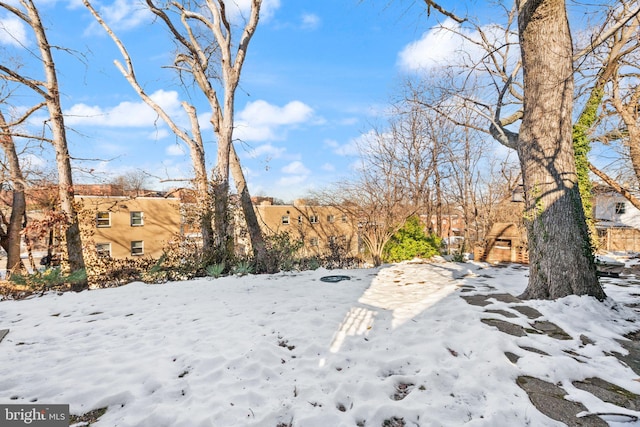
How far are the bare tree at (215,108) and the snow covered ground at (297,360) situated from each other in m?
3.04

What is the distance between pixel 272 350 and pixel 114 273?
5794 millimetres

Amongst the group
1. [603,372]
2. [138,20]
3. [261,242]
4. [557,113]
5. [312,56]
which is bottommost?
[603,372]

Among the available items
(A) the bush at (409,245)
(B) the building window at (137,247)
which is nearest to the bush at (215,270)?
(A) the bush at (409,245)

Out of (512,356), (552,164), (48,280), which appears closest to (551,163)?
(552,164)

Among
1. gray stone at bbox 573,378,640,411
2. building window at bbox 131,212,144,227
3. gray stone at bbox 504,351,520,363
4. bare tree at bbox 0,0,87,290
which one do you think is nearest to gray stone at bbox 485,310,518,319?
gray stone at bbox 504,351,520,363

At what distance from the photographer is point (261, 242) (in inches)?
298

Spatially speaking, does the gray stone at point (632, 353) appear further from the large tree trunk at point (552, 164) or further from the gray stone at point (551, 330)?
the large tree trunk at point (552, 164)

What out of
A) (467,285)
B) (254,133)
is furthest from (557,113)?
(254,133)

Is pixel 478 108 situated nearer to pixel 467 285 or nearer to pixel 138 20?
pixel 467 285

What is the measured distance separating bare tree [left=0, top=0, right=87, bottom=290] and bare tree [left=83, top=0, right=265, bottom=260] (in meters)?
1.52

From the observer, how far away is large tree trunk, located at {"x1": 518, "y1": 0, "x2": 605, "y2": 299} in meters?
3.70

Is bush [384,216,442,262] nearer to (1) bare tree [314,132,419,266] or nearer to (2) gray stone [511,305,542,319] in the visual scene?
(1) bare tree [314,132,419,266]

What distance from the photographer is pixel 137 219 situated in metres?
20.2

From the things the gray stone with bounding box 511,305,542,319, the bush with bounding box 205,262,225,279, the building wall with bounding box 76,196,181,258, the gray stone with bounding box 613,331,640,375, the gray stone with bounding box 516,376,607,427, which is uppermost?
the building wall with bounding box 76,196,181,258
